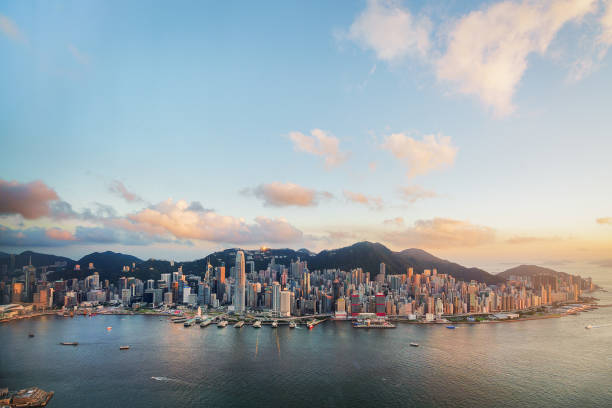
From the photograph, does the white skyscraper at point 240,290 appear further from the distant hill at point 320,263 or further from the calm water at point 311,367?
the distant hill at point 320,263

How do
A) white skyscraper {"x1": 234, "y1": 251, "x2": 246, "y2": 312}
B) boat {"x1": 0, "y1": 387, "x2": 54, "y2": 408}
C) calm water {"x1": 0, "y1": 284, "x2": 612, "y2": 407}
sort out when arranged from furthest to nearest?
1. white skyscraper {"x1": 234, "y1": 251, "x2": 246, "y2": 312}
2. calm water {"x1": 0, "y1": 284, "x2": 612, "y2": 407}
3. boat {"x1": 0, "y1": 387, "x2": 54, "y2": 408}

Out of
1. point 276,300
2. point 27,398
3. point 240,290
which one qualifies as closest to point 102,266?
point 240,290

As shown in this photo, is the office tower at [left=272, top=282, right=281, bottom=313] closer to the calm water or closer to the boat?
the calm water

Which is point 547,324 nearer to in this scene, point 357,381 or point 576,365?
point 576,365

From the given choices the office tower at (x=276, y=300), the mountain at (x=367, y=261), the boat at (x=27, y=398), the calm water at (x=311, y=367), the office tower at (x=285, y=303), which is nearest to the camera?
the boat at (x=27, y=398)

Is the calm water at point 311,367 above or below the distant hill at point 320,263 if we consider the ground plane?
below

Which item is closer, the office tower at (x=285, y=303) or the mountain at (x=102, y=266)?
the office tower at (x=285, y=303)

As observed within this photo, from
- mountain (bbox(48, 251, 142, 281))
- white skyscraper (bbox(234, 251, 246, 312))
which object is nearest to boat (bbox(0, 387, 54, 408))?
white skyscraper (bbox(234, 251, 246, 312))

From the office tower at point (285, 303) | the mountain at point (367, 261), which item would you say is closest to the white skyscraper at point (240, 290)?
the office tower at point (285, 303)
